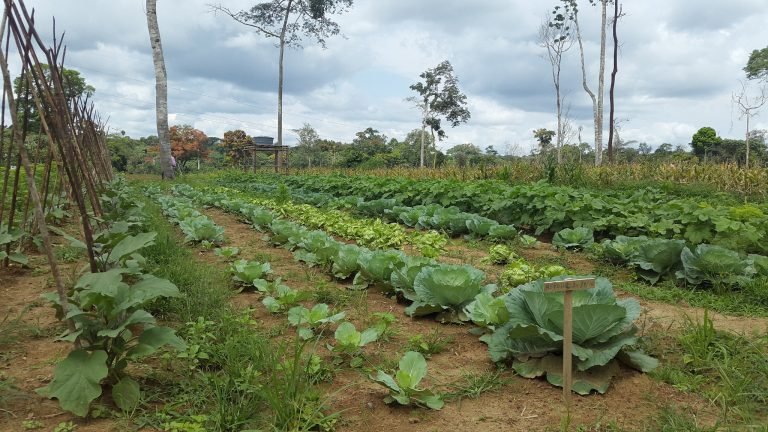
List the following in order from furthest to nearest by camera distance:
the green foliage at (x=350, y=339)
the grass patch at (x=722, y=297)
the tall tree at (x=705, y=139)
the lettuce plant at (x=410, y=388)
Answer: the tall tree at (x=705, y=139)
the grass patch at (x=722, y=297)
the green foliage at (x=350, y=339)
the lettuce plant at (x=410, y=388)

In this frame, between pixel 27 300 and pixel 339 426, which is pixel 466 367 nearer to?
pixel 339 426

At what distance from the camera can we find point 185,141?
4209 centimetres

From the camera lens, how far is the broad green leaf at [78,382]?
1.67m

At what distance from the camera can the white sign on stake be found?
5.71ft

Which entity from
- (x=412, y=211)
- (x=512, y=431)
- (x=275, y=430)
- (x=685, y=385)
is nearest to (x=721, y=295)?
(x=685, y=385)

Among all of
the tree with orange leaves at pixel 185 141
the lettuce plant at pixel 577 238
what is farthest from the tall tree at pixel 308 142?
the lettuce plant at pixel 577 238

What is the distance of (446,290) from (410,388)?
98 centimetres

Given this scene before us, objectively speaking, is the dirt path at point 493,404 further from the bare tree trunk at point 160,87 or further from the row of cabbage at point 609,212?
the bare tree trunk at point 160,87

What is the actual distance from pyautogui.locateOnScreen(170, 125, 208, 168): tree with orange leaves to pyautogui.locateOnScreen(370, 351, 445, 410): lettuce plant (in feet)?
141

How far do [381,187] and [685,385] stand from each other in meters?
7.93

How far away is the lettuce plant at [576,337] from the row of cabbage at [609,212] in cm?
245

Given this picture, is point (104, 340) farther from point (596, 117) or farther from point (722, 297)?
point (596, 117)

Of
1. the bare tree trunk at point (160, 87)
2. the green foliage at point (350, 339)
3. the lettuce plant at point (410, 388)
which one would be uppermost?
the bare tree trunk at point (160, 87)

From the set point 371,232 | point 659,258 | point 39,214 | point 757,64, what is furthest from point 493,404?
point 757,64
